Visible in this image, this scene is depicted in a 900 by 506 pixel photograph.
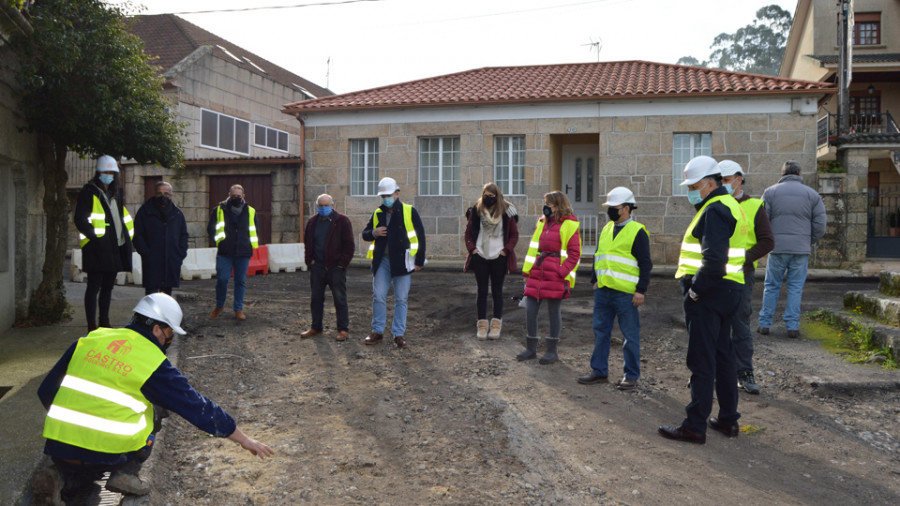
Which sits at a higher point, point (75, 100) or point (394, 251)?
point (75, 100)

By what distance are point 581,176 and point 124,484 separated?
641 inches

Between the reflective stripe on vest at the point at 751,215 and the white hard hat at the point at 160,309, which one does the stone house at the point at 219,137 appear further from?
the reflective stripe on vest at the point at 751,215

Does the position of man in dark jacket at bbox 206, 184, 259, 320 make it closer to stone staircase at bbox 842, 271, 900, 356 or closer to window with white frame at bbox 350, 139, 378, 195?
stone staircase at bbox 842, 271, 900, 356

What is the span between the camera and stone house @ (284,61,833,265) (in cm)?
1622

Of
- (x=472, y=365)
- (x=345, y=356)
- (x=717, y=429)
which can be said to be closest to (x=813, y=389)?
(x=717, y=429)

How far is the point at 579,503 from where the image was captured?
3598 mm

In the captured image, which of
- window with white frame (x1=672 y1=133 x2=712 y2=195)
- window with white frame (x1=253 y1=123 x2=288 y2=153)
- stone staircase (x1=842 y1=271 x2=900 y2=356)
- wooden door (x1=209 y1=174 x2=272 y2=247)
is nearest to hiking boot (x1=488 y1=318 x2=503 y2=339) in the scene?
stone staircase (x1=842 y1=271 x2=900 y2=356)

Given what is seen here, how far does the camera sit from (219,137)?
23.9 m

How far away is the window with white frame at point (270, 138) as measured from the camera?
26094 millimetres

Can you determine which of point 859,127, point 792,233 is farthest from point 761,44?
point 792,233

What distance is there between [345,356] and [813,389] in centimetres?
451

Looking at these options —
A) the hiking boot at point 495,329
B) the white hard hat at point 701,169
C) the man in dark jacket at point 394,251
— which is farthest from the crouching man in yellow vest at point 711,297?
the man in dark jacket at point 394,251

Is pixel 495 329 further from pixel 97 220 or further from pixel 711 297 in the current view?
pixel 97 220

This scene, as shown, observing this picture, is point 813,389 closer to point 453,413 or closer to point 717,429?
point 717,429
